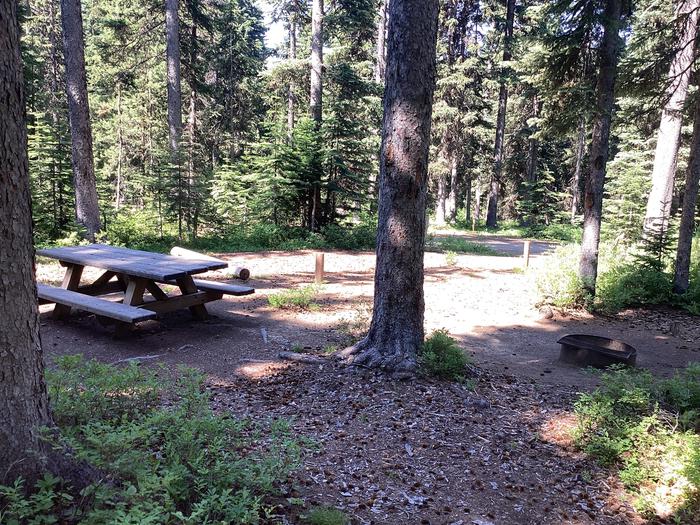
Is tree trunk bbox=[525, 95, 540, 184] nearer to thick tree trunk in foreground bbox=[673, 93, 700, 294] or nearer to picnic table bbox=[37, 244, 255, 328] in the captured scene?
thick tree trunk in foreground bbox=[673, 93, 700, 294]

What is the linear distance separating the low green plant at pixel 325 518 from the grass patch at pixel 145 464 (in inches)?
11.5

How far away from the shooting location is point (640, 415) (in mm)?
4422

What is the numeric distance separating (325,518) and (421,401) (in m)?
2.18

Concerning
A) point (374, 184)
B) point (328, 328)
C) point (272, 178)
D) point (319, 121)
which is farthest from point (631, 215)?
point (328, 328)

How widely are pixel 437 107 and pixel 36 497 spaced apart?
88.6 feet

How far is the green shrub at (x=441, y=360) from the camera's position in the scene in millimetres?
5387

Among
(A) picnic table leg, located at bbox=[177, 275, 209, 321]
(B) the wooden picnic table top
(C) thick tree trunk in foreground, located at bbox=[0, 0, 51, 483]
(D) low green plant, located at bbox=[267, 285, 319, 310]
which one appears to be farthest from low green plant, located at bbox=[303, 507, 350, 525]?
(D) low green plant, located at bbox=[267, 285, 319, 310]

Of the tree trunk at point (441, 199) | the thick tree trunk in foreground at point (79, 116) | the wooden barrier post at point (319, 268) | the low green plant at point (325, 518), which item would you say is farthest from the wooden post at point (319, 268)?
the tree trunk at point (441, 199)

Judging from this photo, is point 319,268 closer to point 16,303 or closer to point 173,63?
point 16,303

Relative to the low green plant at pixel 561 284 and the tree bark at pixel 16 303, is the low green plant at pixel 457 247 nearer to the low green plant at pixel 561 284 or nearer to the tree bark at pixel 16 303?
the low green plant at pixel 561 284

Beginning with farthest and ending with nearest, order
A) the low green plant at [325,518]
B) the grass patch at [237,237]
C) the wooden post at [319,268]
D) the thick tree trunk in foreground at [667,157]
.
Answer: the grass patch at [237,237]
the thick tree trunk in foreground at [667,157]
the wooden post at [319,268]
the low green plant at [325,518]

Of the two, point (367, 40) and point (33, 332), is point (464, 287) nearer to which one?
point (33, 332)

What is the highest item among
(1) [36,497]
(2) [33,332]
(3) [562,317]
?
(2) [33,332]

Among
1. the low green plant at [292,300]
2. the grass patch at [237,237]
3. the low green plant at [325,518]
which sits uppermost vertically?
the grass patch at [237,237]
